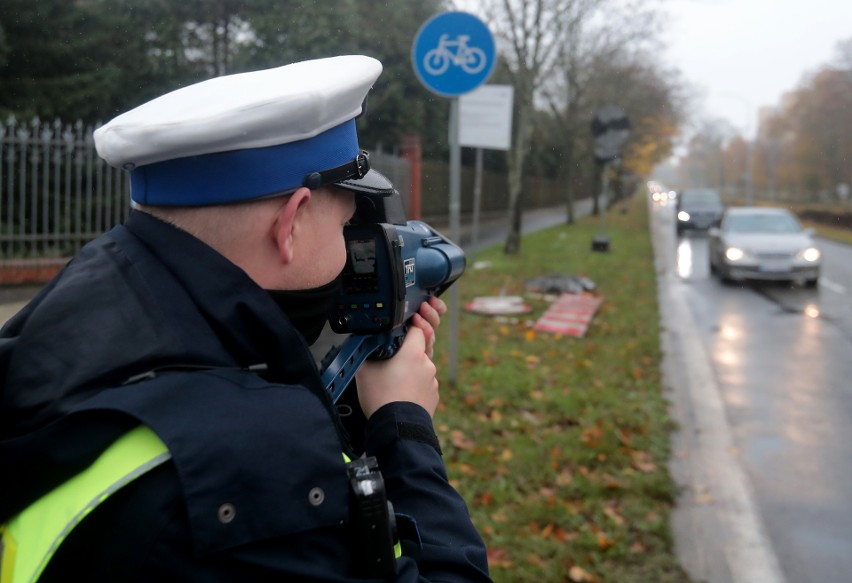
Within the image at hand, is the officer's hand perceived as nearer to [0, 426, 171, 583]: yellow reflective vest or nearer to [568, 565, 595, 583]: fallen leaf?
[0, 426, 171, 583]: yellow reflective vest

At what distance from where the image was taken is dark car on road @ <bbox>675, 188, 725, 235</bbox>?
27547 mm

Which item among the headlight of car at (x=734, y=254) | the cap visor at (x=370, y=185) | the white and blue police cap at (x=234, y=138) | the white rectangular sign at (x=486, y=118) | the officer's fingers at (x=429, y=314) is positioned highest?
the white rectangular sign at (x=486, y=118)

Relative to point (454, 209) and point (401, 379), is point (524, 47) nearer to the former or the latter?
point (454, 209)

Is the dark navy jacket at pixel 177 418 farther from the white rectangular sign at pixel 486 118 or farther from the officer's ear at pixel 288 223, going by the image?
the white rectangular sign at pixel 486 118

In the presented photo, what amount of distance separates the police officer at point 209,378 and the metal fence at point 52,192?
794cm

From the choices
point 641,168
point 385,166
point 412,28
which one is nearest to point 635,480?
point 385,166

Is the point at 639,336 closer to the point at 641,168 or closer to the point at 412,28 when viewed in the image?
the point at 412,28

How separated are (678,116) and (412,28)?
1136 inches

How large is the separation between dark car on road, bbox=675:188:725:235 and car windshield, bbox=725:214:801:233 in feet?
38.5

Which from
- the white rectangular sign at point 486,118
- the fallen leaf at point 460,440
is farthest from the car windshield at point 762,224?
the fallen leaf at point 460,440

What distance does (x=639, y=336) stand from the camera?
343 inches

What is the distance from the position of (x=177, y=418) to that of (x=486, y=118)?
814cm

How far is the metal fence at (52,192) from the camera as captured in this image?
8.53 metres

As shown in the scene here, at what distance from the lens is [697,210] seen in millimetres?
27938
